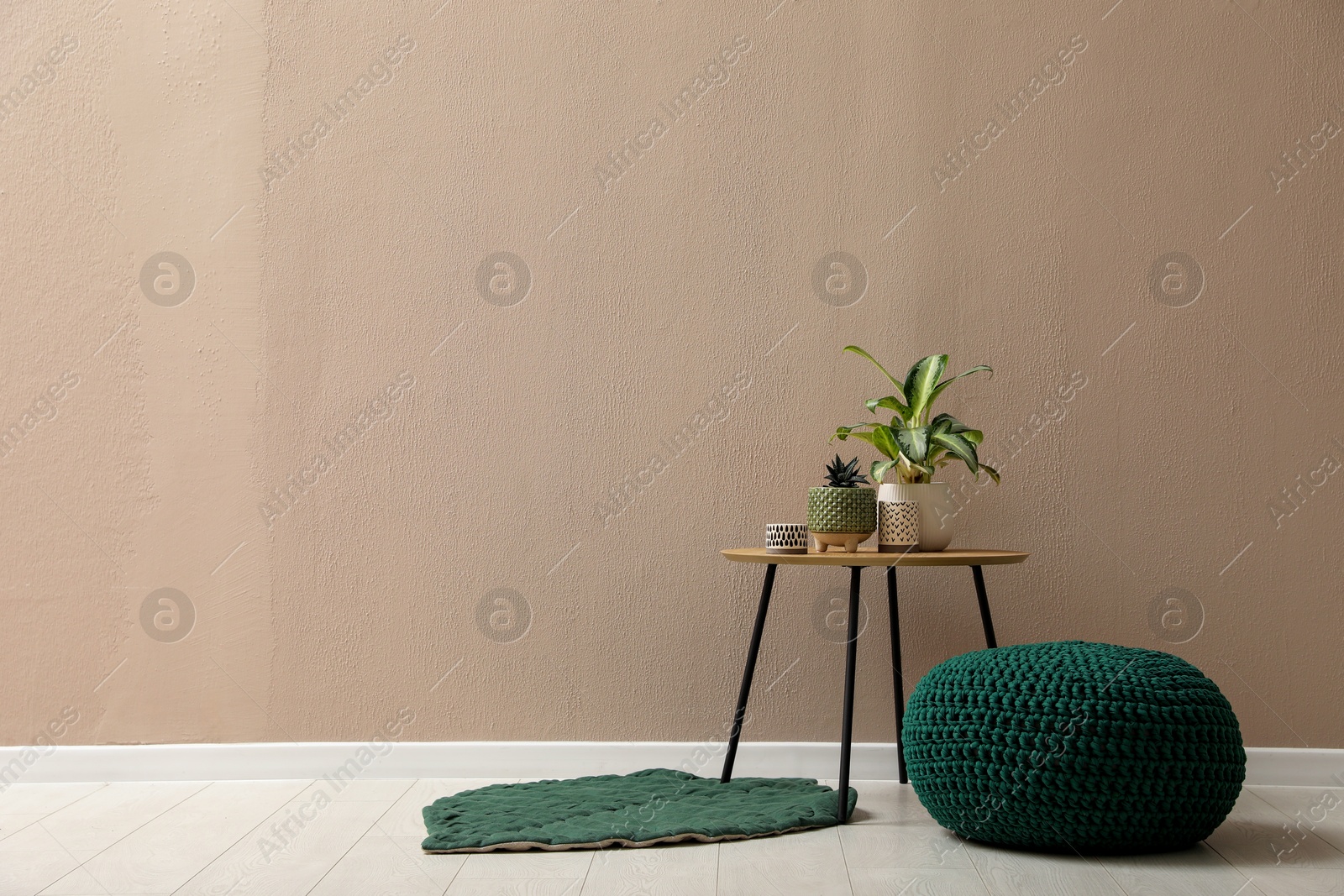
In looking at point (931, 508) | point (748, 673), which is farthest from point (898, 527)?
point (748, 673)

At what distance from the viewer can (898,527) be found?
6.54 ft

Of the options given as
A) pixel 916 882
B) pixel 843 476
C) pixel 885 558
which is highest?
pixel 843 476

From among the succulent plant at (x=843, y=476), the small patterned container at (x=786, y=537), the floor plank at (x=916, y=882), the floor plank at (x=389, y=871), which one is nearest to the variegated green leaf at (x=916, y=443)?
the succulent plant at (x=843, y=476)

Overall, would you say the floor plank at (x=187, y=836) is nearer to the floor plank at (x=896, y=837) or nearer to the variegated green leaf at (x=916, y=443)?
the floor plank at (x=896, y=837)

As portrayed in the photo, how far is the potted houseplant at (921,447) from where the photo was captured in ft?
6.57

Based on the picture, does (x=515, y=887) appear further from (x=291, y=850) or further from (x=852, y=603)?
(x=852, y=603)

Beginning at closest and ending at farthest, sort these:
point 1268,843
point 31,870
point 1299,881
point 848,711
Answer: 1. point 1299,881
2. point 31,870
3. point 1268,843
4. point 848,711

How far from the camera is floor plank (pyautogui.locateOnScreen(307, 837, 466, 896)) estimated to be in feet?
4.95

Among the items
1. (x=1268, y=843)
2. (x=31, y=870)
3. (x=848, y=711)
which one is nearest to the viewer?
(x=31, y=870)

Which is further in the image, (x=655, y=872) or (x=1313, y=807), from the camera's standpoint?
(x=1313, y=807)

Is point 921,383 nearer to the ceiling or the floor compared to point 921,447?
nearer to the ceiling

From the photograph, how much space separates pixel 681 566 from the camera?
2248 millimetres

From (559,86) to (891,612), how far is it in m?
1.38

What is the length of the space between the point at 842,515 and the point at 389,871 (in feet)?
3.33
